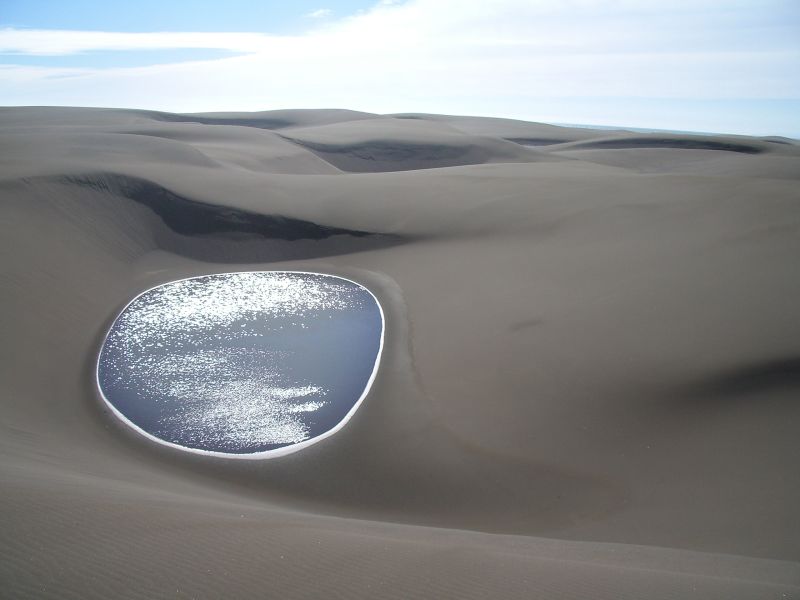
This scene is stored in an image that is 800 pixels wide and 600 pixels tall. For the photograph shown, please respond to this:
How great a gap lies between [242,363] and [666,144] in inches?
2208

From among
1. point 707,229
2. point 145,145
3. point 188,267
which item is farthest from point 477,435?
point 145,145

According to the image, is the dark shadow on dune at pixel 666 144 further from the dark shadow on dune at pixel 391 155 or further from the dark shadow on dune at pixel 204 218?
the dark shadow on dune at pixel 204 218

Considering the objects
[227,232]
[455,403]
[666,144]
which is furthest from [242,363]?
[666,144]

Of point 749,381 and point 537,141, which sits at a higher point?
point 537,141

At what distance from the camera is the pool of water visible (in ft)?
30.0

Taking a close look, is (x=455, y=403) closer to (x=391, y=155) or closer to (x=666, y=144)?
(x=391, y=155)

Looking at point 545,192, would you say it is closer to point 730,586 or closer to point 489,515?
point 489,515

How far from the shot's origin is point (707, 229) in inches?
569

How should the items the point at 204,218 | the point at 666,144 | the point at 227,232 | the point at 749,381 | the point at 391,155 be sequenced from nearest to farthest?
1. the point at 749,381
2. the point at 227,232
3. the point at 204,218
4. the point at 391,155
5. the point at 666,144

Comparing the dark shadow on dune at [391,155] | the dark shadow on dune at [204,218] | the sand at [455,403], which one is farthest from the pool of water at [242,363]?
the dark shadow on dune at [391,155]

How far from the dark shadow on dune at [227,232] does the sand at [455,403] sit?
9 centimetres

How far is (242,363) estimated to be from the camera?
11.3m

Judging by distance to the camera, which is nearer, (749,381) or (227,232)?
(749,381)

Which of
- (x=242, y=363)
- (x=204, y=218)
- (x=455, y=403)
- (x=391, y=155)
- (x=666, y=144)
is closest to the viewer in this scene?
(x=455, y=403)
